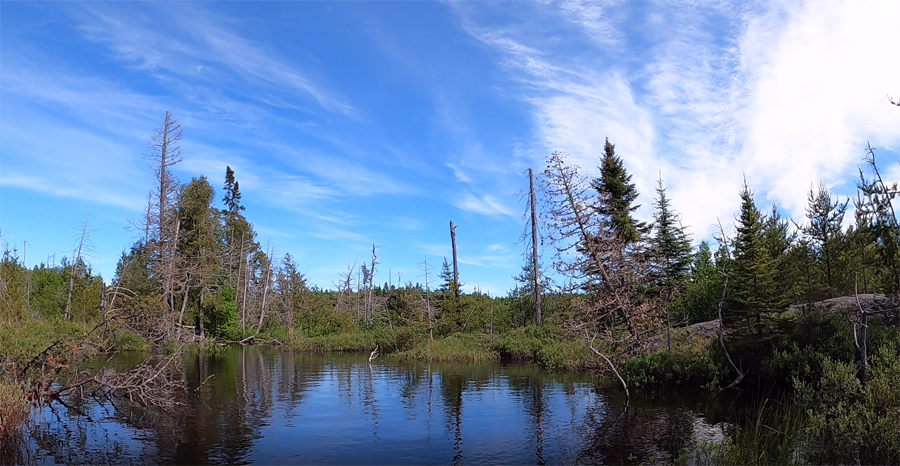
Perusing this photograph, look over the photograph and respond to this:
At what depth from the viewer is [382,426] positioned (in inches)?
589

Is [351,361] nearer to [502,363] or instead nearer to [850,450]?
[502,363]

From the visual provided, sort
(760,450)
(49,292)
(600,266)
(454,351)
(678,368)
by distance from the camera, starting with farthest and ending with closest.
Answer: (49,292)
(454,351)
(600,266)
(678,368)
(760,450)

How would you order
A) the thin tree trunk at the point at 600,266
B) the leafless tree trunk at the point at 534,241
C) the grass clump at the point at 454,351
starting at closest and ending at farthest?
the thin tree trunk at the point at 600,266 < the grass clump at the point at 454,351 < the leafless tree trunk at the point at 534,241

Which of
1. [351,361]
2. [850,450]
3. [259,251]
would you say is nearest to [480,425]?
[850,450]

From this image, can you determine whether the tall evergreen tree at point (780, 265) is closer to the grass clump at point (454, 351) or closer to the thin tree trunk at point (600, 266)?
the thin tree trunk at point (600, 266)

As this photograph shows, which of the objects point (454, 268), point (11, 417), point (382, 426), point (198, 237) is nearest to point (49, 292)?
point (198, 237)

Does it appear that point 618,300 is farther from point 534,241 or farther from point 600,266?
point 534,241

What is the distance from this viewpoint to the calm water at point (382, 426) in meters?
11.8

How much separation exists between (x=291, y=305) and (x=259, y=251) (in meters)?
11.3

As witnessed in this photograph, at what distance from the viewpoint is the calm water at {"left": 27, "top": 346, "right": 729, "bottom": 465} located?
464 inches

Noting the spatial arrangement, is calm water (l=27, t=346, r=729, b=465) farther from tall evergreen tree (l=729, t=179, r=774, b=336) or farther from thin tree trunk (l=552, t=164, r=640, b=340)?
tall evergreen tree (l=729, t=179, r=774, b=336)

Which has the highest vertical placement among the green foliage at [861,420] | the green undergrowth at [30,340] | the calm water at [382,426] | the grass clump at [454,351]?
the green undergrowth at [30,340]

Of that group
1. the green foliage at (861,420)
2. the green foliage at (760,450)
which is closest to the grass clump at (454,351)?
the green foliage at (760,450)

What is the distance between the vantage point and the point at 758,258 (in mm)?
22672
